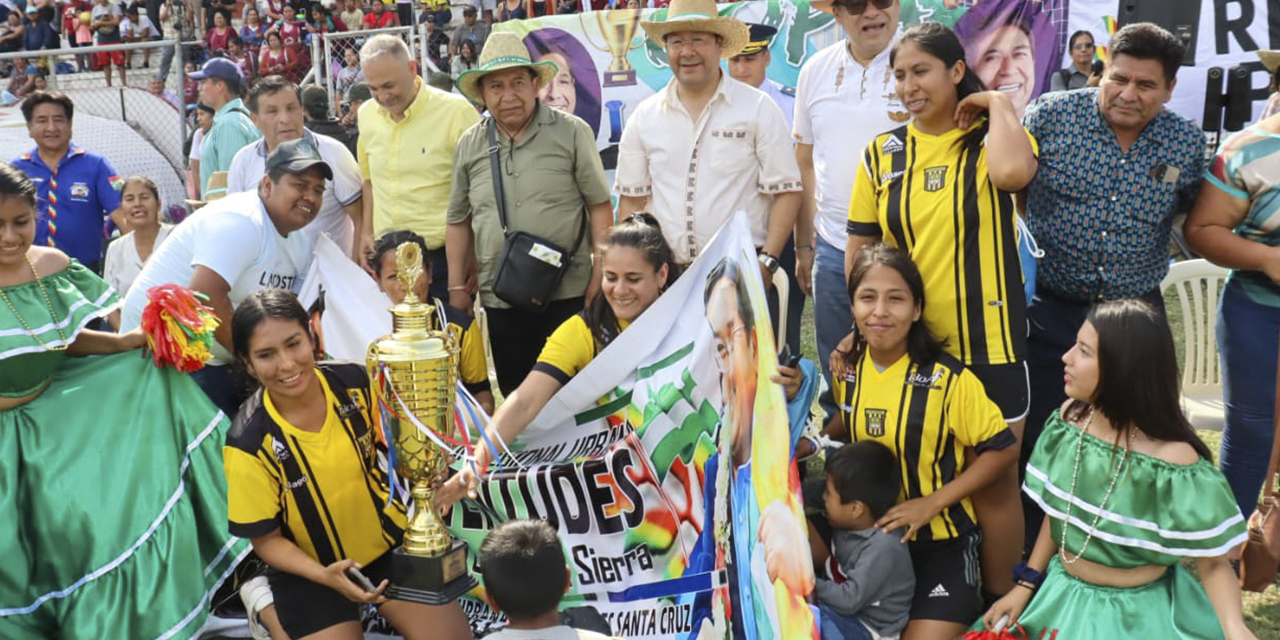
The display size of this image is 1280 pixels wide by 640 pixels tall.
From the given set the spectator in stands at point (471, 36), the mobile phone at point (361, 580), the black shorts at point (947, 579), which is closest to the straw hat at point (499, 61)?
the mobile phone at point (361, 580)

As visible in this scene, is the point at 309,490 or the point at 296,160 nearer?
the point at 309,490

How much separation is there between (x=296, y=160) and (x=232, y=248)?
1.38 feet

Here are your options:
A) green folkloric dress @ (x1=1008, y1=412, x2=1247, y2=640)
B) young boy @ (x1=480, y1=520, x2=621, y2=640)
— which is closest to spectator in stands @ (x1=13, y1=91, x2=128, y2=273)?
young boy @ (x1=480, y1=520, x2=621, y2=640)

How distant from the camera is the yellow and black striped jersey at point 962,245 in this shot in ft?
11.7

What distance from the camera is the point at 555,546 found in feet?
8.80

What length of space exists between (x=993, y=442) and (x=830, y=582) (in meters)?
0.64

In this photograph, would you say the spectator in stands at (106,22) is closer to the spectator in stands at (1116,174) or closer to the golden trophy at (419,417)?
the golden trophy at (419,417)

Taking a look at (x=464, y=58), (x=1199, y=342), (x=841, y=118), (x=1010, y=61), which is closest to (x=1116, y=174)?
(x=841, y=118)

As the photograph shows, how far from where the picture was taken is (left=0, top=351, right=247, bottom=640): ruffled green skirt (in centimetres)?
368

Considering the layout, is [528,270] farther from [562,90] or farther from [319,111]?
[562,90]

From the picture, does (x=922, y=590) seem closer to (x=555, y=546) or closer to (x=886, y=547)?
(x=886, y=547)

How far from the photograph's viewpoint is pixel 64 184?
654 centimetres

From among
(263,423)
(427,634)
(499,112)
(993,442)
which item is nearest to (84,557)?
(263,423)

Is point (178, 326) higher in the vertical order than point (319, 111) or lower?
lower
